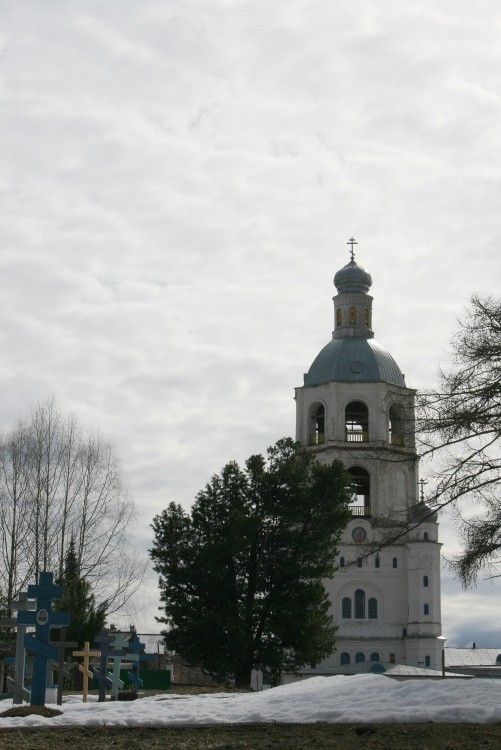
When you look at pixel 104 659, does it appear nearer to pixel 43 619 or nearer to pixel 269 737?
pixel 43 619

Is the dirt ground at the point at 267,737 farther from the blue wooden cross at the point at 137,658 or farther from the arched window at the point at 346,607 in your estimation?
the arched window at the point at 346,607

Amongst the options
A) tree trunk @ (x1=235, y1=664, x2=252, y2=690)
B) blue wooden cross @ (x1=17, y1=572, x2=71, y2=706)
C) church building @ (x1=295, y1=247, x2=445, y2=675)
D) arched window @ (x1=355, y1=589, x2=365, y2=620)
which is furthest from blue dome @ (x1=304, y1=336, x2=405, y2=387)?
blue wooden cross @ (x1=17, y1=572, x2=71, y2=706)

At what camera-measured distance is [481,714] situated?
49.0 feet

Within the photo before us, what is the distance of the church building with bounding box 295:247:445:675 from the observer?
206ft

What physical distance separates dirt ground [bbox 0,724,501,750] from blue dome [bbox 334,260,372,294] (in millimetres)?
59338

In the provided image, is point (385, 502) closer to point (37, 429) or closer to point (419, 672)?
point (419, 672)

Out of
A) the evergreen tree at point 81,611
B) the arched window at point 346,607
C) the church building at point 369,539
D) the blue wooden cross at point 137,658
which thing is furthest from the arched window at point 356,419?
the blue wooden cross at point 137,658

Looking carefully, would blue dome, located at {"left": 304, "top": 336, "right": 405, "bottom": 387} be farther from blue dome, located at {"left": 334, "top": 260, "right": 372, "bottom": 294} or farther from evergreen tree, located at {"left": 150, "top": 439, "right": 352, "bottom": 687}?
evergreen tree, located at {"left": 150, "top": 439, "right": 352, "bottom": 687}

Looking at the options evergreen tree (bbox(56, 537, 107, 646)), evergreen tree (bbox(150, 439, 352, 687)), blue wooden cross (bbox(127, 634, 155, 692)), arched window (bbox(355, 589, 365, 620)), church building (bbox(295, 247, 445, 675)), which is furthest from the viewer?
arched window (bbox(355, 589, 365, 620))

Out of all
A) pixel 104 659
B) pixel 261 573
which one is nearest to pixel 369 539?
pixel 261 573

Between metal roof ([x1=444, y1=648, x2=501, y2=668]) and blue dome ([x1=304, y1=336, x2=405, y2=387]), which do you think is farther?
metal roof ([x1=444, y1=648, x2=501, y2=668])

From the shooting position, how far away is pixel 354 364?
68375 mm

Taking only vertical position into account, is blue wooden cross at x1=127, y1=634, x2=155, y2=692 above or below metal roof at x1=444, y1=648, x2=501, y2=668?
below

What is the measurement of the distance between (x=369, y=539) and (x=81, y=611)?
2805cm
